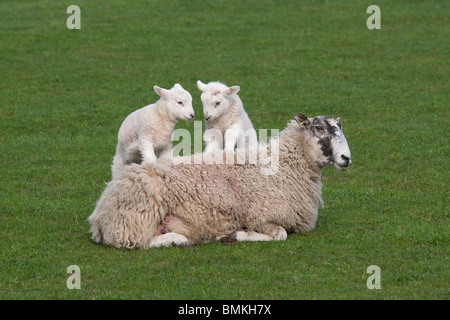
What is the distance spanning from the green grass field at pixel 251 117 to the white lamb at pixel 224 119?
165cm

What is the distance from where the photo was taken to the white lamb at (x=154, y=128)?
35.5 ft

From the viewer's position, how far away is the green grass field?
8898 millimetres

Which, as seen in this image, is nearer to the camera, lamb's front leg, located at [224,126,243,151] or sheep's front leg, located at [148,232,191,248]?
sheep's front leg, located at [148,232,191,248]

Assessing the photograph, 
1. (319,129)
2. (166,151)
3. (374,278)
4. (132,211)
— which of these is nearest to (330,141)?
(319,129)

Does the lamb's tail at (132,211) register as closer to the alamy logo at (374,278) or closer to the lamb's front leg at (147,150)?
the lamb's front leg at (147,150)

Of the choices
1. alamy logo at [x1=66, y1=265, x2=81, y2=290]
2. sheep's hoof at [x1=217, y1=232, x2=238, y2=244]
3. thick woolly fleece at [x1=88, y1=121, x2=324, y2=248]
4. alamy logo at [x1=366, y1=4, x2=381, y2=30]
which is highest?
alamy logo at [x1=366, y1=4, x2=381, y2=30]

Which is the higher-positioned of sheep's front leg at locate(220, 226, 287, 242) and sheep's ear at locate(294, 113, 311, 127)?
sheep's ear at locate(294, 113, 311, 127)

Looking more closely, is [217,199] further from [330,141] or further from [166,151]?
[330,141]

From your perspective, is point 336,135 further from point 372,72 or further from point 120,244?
point 372,72

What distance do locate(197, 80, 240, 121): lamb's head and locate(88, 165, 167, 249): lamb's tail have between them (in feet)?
4.98

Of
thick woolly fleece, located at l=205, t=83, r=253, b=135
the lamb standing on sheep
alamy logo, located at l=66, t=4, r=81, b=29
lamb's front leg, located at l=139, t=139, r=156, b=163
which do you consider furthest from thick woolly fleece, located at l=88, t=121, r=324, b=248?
alamy logo, located at l=66, t=4, r=81, b=29

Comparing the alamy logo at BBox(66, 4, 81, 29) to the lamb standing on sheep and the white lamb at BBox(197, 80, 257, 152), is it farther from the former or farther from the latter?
the lamb standing on sheep

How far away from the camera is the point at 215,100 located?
37.3ft

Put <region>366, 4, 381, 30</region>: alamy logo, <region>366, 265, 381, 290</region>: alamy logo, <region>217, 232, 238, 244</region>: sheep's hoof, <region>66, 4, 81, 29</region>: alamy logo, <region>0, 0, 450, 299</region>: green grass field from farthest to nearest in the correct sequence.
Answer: <region>66, 4, 81, 29</region>: alamy logo, <region>366, 4, 381, 30</region>: alamy logo, <region>217, 232, 238, 244</region>: sheep's hoof, <region>0, 0, 450, 299</region>: green grass field, <region>366, 265, 381, 290</region>: alamy logo
